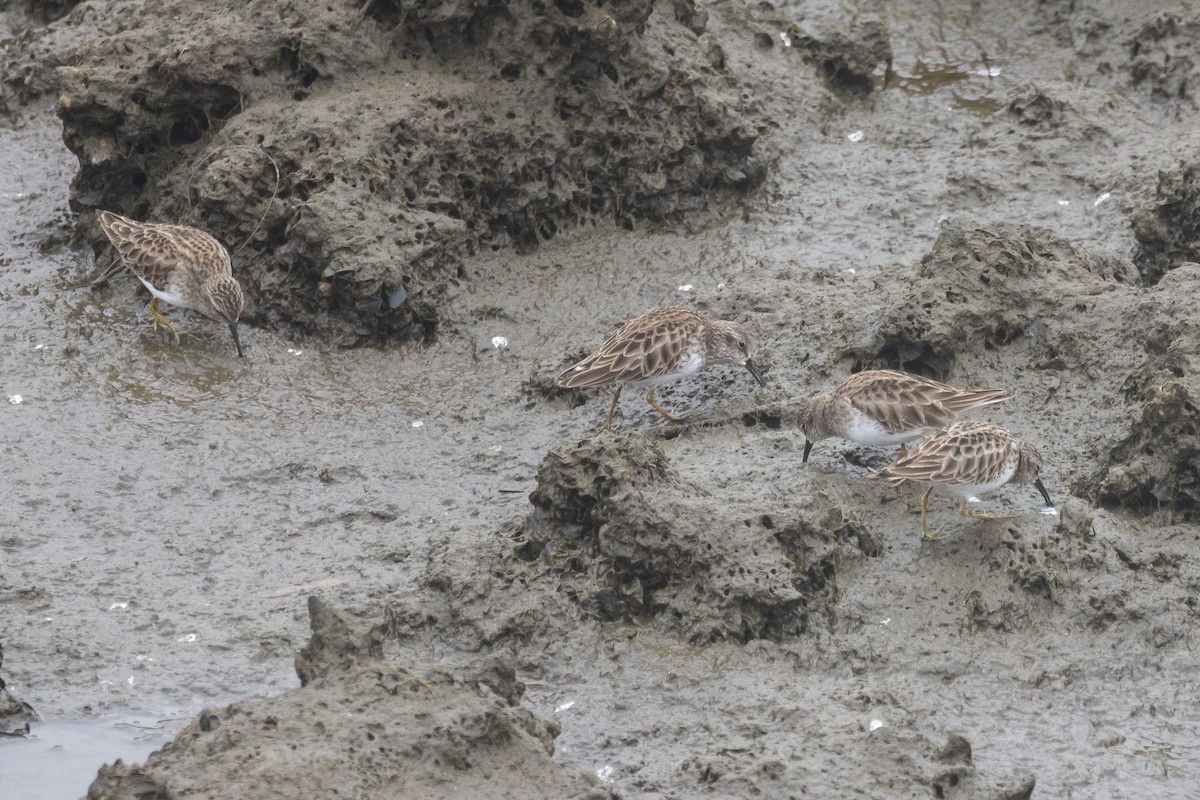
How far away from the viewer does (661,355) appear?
962 cm

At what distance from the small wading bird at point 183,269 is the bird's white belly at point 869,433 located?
4.07 meters

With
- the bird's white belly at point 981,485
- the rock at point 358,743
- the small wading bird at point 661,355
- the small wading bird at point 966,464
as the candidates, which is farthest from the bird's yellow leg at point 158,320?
the bird's white belly at point 981,485

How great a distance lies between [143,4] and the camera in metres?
11.8

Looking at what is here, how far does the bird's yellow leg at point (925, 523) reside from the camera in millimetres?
Result: 8375

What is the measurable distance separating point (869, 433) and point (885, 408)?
163 millimetres

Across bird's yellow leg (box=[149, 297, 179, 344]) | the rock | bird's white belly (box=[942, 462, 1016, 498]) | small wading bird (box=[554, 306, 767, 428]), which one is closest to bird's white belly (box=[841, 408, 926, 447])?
bird's white belly (box=[942, 462, 1016, 498])

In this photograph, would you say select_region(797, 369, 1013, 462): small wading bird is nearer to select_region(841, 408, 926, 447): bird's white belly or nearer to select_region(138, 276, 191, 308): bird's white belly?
select_region(841, 408, 926, 447): bird's white belly

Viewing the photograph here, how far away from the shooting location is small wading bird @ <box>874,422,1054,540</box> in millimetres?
8281

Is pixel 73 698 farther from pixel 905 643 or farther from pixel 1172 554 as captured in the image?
pixel 1172 554

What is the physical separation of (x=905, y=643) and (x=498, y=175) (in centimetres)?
490

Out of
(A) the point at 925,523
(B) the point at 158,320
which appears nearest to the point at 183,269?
(B) the point at 158,320

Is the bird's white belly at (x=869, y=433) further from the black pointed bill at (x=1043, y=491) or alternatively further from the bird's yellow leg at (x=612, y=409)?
the bird's yellow leg at (x=612, y=409)

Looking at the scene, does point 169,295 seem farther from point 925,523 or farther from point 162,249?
point 925,523

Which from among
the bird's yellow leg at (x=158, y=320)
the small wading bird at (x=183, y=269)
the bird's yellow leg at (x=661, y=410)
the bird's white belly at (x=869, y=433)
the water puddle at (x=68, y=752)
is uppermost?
the bird's white belly at (x=869, y=433)
